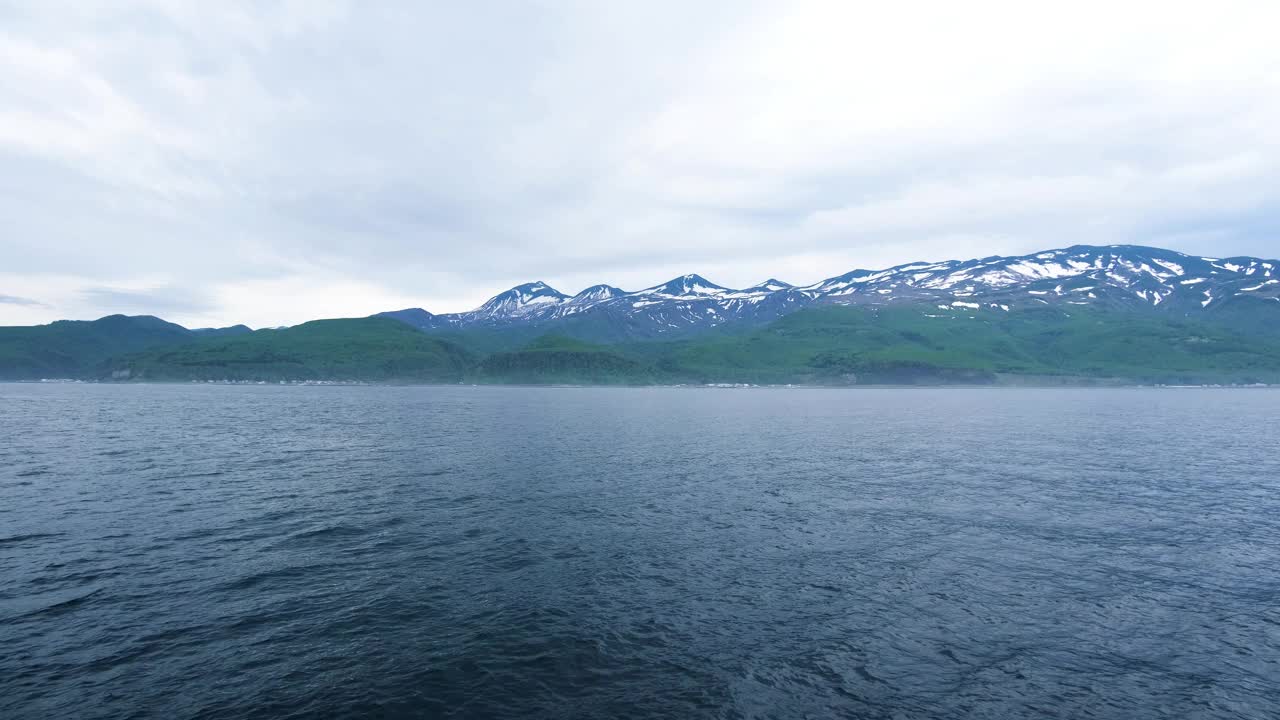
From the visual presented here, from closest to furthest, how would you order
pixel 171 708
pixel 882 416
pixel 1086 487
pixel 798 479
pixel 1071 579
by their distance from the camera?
1. pixel 171 708
2. pixel 1071 579
3. pixel 1086 487
4. pixel 798 479
5. pixel 882 416

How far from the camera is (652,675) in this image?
21.0 metres

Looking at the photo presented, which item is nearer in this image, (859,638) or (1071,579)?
(859,638)

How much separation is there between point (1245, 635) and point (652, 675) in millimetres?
24088

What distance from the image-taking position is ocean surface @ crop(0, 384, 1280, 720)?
19.8 metres

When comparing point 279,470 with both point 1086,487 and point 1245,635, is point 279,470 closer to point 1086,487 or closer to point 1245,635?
point 1245,635

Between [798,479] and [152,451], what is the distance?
75.4 m

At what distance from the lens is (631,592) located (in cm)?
2861

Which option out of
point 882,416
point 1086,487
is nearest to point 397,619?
point 1086,487

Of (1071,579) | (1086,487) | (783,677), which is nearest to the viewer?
(783,677)

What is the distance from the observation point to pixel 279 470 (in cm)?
6000

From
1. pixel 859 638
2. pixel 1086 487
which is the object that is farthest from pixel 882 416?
pixel 859 638

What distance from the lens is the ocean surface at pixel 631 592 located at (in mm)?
19766

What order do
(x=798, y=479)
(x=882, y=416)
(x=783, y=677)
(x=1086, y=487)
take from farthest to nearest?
(x=882, y=416) < (x=798, y=479) < (x=1086, y=487) < (x=783, y=677)

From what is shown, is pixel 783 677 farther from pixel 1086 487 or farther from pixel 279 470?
pixel 279 470
